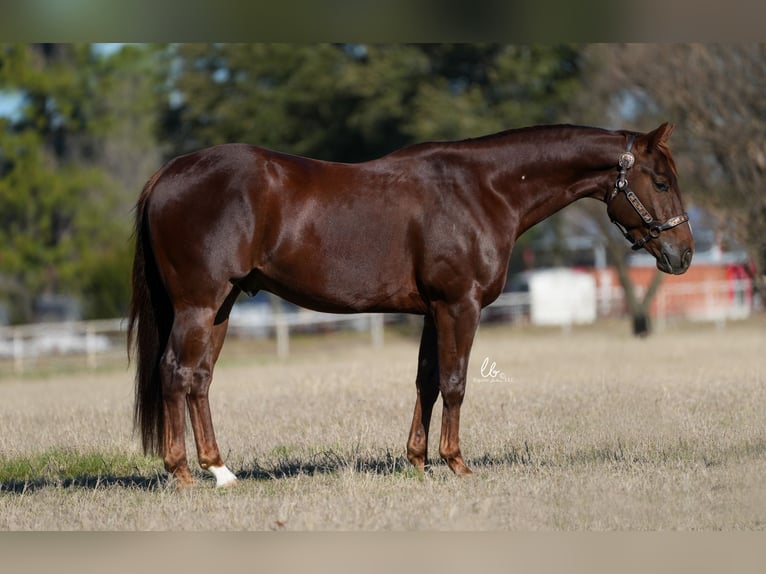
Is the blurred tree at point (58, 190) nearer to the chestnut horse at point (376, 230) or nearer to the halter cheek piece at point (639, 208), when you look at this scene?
the chestnut horse at point (376, 230)

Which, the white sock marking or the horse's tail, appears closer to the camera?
the white sock marking

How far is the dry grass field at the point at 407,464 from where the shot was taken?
596 cm

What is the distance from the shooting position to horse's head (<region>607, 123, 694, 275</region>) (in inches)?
275

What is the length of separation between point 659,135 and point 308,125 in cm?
2660

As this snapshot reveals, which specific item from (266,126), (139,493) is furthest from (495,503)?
(266,126)

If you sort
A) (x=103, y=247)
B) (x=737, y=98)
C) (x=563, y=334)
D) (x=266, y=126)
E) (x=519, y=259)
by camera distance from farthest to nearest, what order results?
1. (x=519, y=259)
2. (x=103, y=247)
3. (x=266, y=126)
4. (x=563, y=334)
5. (x=737, y=98)

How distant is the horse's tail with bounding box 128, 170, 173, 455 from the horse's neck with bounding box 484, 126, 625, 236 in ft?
7.96

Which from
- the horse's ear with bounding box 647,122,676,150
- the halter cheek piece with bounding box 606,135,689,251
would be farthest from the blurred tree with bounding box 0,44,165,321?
the horse's ear with bounding box 647,122,676,150

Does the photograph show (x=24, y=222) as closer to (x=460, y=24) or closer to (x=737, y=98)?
(x=737, y=98)

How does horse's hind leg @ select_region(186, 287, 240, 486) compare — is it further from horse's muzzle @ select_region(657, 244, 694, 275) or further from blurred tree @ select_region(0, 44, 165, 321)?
blurred tree @ select_region(0, 44, 165, 321)

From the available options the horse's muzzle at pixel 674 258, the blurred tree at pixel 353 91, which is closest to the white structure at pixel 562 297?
the blurred tree at pixel 353 91

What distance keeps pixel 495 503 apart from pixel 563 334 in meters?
20.9

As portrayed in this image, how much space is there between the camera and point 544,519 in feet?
19.2

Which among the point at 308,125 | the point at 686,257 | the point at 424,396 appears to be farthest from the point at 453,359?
the point at 308,125
